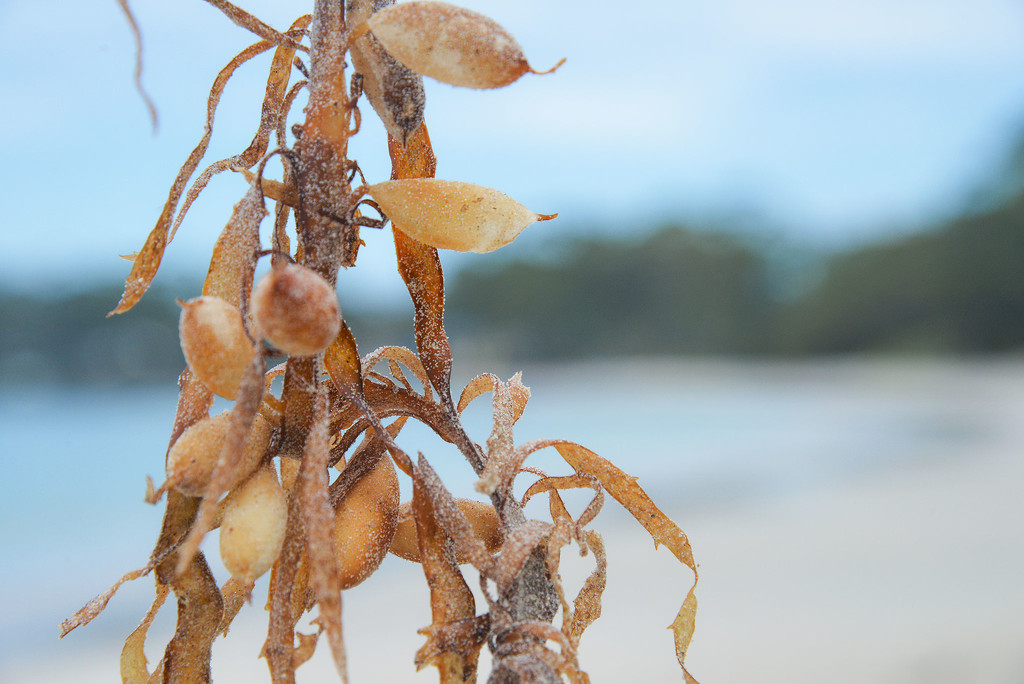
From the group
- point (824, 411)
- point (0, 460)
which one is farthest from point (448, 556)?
point (824, 411)

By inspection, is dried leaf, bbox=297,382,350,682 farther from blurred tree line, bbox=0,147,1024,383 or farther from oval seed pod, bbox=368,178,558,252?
blurred tree line, bbox=0,147,1024,383

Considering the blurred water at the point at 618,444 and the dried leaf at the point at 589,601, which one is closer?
the dried leaf at the point at 589,601

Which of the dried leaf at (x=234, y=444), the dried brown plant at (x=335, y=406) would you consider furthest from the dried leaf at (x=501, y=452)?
the dried leaf at (x=234, y=444)

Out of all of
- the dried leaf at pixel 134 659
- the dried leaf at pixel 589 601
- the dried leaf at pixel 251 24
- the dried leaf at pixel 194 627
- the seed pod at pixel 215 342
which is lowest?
the dried leaf at pixel 134 659

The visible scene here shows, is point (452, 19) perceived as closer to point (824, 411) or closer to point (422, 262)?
point (422, 262)

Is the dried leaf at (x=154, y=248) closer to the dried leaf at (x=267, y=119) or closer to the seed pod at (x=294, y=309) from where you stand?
the dried leaf at (x=267, y=119)

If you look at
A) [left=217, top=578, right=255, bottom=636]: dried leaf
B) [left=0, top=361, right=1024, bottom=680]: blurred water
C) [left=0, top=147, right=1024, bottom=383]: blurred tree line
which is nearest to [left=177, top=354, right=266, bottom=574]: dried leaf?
[left=217, top=578, right=255, bottom=636]: dried leaf

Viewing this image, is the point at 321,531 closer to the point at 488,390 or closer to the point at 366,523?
the point at 366,523
